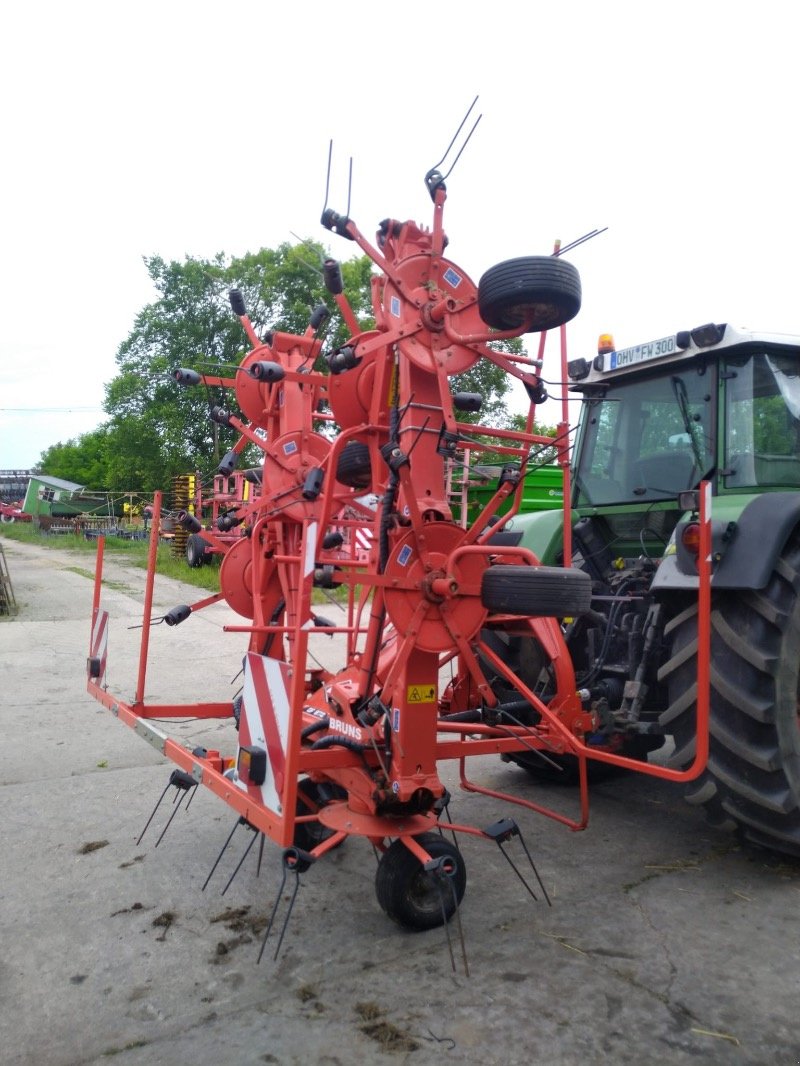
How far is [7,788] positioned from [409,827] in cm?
280

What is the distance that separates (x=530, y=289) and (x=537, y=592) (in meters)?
1.06

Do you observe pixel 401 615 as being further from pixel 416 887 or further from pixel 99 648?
pixel 99 648

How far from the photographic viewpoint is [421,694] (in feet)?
10.3

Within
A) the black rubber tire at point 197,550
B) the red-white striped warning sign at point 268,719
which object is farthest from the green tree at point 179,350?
the red-white striped warning sign at point 268,719

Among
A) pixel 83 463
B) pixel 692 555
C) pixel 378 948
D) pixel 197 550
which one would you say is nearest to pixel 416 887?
pixel 378 948

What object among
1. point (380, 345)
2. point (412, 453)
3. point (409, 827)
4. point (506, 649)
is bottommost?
point (409, 827)

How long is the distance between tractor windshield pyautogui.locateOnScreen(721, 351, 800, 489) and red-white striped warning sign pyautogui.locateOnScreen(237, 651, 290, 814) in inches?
99.4

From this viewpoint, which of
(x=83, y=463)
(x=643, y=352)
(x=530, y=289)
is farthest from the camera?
(x=83, y=463)

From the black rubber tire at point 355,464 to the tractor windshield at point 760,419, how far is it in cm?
178

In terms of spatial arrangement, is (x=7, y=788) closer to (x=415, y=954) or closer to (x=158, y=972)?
(x=158, y=972)

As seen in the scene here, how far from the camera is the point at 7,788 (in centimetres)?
469

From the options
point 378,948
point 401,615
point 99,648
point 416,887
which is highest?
point 401,615

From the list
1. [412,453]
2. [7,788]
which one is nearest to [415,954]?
[412,453]

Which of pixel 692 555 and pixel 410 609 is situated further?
pixel 692 555
